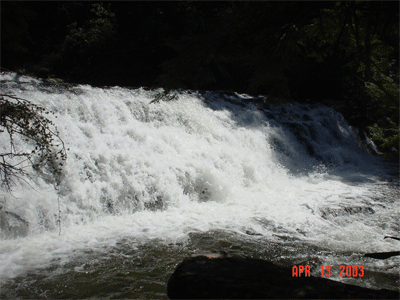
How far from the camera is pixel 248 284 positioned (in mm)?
2342

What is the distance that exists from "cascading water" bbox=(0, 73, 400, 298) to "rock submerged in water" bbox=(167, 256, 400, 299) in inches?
27.9

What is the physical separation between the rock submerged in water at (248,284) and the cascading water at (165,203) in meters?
0.71

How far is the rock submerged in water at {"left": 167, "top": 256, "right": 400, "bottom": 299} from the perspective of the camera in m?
2.21

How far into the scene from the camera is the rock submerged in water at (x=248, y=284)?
7.27ft

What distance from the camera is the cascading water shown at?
3.53 m

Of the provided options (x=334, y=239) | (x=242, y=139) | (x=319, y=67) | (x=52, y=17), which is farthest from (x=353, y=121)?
(x=52, y=17)

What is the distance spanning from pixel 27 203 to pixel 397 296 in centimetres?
466

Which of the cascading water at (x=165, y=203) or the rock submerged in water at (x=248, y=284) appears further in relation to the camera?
the cascading water at (x=165, y=203)

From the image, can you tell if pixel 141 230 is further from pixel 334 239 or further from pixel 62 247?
pixel 334 239

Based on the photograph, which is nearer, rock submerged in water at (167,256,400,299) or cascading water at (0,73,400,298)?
rock submerged in water at (167,256,400,299)

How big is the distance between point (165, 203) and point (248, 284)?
3.56m

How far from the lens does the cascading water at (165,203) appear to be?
11.6ft

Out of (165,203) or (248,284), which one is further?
(165,203)

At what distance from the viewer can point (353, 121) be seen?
1413cm
